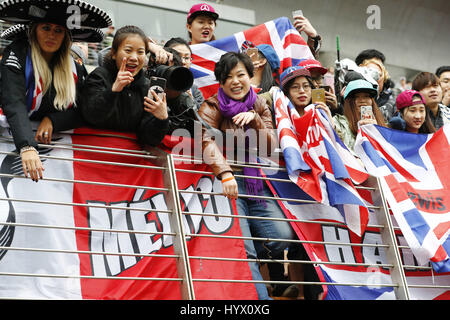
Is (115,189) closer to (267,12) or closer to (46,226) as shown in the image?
(46,226)

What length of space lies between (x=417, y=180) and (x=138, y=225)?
2302 mm

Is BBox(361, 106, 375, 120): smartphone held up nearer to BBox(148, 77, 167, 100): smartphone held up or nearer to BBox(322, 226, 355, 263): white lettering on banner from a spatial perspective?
BBox(322, 226, 355, 263): white lettering on banner

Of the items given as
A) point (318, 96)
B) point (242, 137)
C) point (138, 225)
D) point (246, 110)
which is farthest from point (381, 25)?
point (138, 225)

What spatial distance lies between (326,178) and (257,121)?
2.08 ft

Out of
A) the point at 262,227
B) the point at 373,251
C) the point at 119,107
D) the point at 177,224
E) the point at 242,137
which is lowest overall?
the point at 373,251

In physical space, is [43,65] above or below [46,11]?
below

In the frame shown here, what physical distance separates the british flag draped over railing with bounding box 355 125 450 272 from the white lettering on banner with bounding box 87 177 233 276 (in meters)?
1.30

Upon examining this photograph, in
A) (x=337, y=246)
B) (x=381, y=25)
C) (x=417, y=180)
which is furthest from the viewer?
(x=381, y=25)

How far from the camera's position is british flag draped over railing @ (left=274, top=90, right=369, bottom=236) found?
4.20 meters

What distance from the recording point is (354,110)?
16.9 feet

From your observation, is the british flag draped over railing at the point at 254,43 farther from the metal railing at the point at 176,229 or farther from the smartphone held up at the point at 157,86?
the smartphone held up at the point at 157,86

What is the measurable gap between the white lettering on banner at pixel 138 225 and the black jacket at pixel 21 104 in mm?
554

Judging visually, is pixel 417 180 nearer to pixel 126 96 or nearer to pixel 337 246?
pixel 337 246

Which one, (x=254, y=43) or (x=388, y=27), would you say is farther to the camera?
(x=388, y=27)
